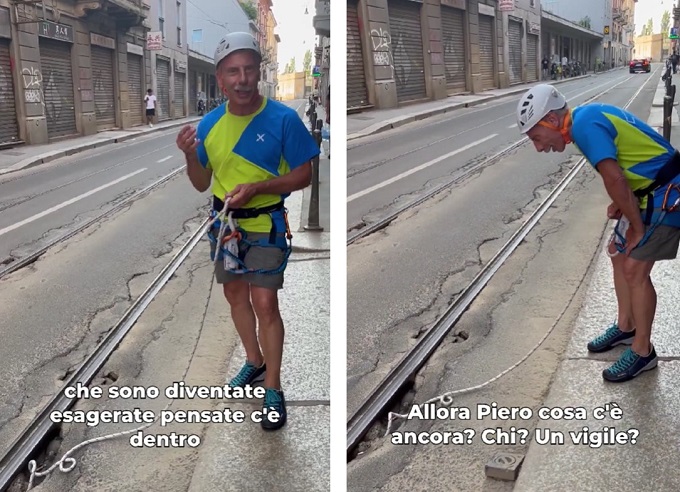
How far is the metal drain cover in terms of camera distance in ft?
5.48

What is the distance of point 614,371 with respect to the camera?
75.5 inches

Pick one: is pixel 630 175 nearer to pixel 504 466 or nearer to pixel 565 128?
pixel 565 128

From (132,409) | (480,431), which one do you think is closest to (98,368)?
(132,409)

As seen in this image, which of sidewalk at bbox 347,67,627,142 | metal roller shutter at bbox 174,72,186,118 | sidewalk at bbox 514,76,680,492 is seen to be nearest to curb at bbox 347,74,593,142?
sidewalk at bbox 347,67,627,142

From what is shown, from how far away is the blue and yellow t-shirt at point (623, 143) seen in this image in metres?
1.79

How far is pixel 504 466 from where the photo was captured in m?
1.68

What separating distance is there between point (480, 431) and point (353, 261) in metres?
0.73

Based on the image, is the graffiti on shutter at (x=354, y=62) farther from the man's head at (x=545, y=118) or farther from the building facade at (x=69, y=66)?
the building facade at (x=69, y=66)

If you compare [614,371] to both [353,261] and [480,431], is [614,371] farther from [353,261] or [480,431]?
[353,261]

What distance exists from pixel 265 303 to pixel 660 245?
3.34ft

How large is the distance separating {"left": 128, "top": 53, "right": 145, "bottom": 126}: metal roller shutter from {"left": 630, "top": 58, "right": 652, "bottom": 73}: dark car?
1.40 meters

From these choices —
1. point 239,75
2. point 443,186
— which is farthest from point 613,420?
point 443,186

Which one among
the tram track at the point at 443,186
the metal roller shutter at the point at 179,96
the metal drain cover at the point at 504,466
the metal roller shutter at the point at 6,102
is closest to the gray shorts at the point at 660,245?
the tram track at the point at 443,186

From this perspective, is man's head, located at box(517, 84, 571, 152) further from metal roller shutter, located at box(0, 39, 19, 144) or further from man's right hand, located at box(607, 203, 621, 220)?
metal roller shutter, located at box(0, 39, 19, 144)
